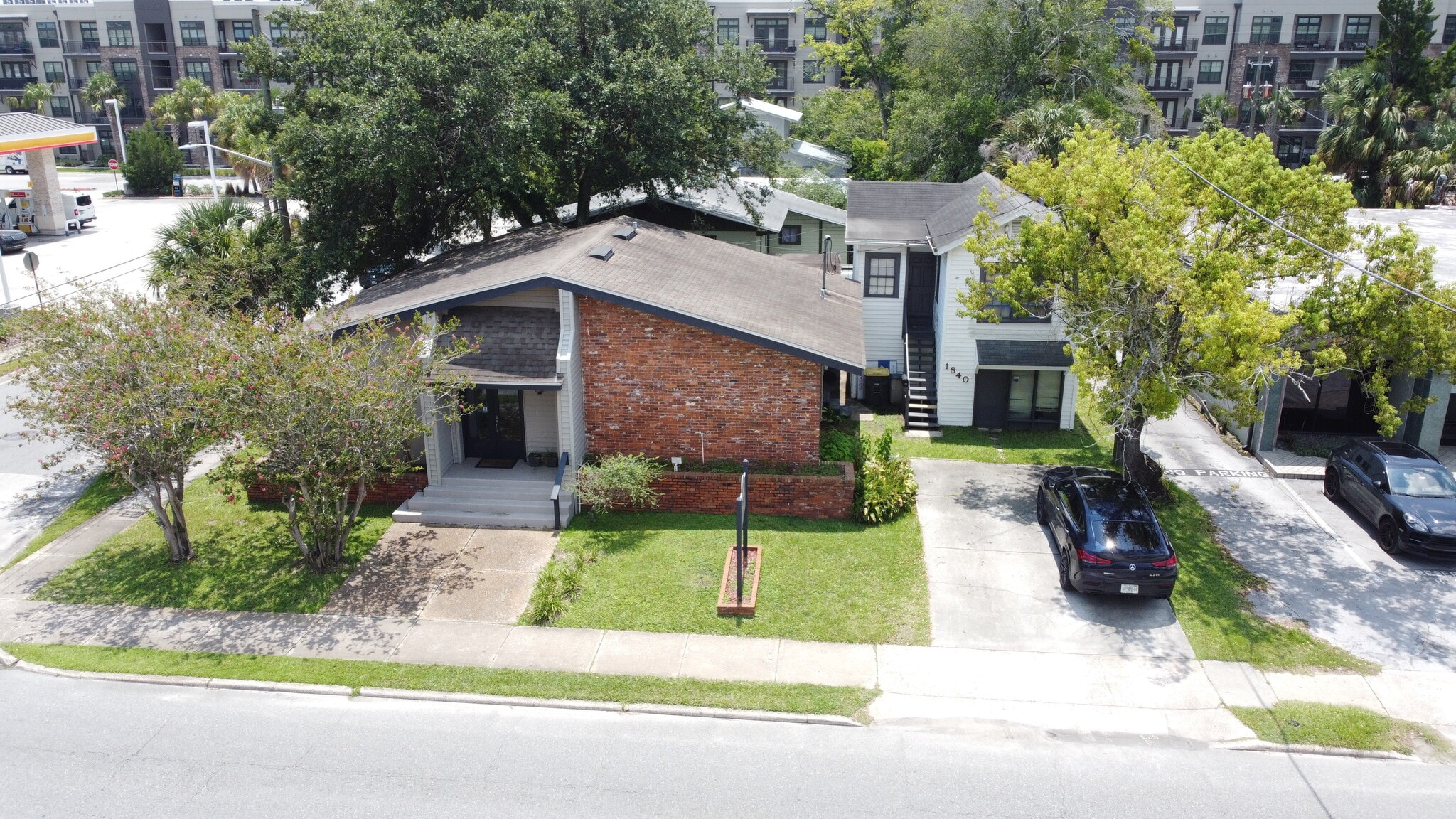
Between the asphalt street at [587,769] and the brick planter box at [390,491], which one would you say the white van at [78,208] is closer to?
the brick planter box at [390,491]

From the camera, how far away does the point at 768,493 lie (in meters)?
19.7

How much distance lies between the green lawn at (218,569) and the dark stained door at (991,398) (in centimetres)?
1456

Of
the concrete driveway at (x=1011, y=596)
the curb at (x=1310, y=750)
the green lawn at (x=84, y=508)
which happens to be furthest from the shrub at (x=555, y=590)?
the curb at (x=1310, y=750)

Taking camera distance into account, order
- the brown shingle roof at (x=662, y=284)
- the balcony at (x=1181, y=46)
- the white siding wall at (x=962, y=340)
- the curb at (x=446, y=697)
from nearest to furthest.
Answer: the curb at (x=446, y=697) < the brown shingle roof at (x=662, y=284) < the white siding wall at (x=962, y=340) < the balcony at (x=1181, y=46)

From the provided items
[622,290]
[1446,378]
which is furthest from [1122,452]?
[622,290]

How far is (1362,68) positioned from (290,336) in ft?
142

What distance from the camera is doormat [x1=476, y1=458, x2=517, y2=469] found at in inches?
829

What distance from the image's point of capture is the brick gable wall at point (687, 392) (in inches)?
772

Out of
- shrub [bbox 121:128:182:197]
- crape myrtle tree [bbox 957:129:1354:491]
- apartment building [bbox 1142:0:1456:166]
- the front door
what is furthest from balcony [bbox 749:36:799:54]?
the front door

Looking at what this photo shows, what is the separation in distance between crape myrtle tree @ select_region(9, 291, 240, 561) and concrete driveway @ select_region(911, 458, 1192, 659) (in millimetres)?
12221

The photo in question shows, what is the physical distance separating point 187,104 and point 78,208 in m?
20.2

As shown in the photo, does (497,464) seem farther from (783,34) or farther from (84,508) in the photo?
(783,34)

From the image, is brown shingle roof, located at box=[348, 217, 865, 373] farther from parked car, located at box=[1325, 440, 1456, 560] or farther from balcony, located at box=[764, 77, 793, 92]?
balcony, located at box=[764, 77, 793, 92]

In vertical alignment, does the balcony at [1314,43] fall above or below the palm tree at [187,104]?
above
